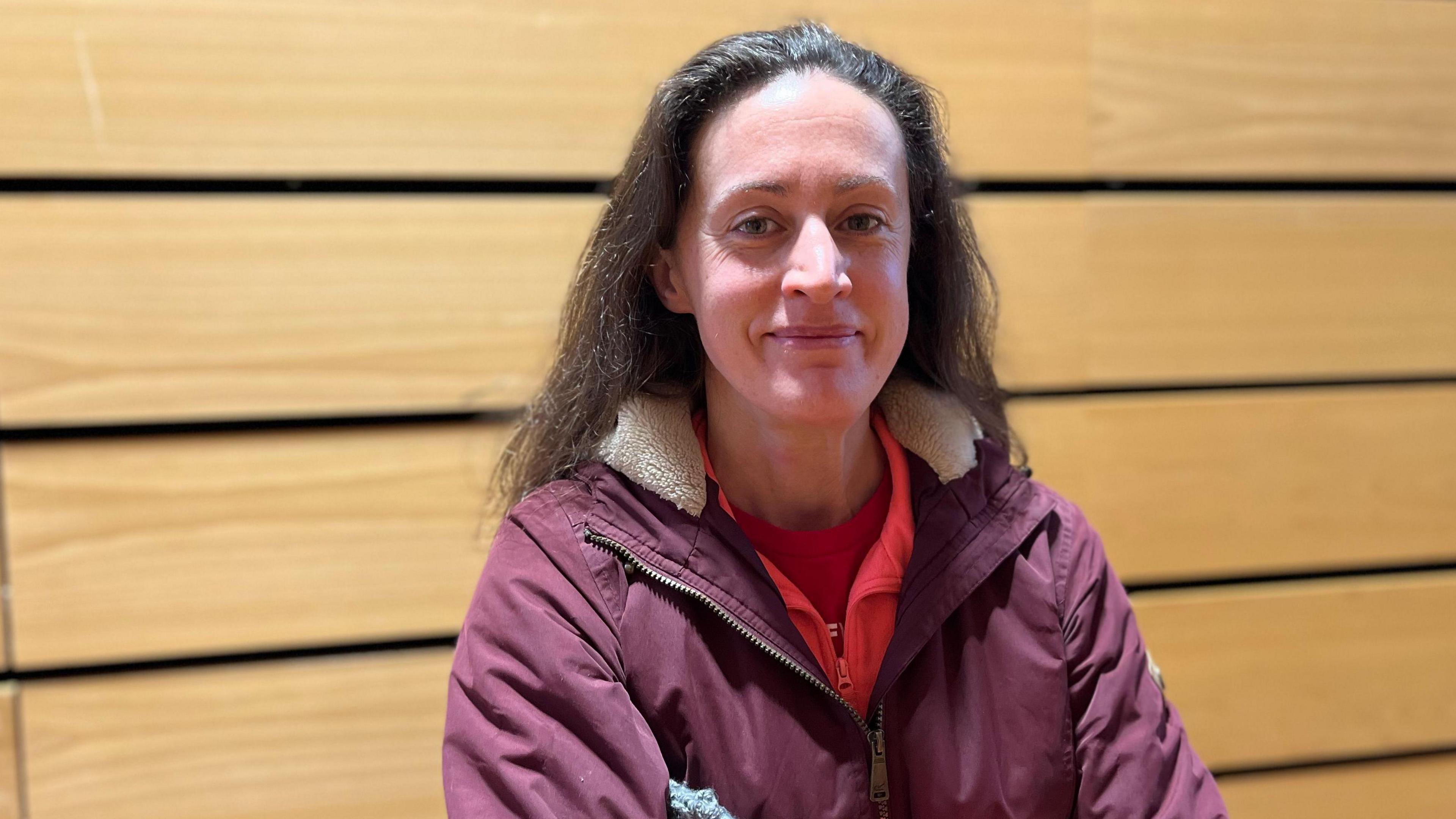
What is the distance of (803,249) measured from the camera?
1.05 metres

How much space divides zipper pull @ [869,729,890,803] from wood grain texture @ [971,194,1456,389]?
895 mm

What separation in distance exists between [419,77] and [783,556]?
1.03 m

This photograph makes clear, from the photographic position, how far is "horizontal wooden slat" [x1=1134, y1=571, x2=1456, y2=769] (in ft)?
6.40

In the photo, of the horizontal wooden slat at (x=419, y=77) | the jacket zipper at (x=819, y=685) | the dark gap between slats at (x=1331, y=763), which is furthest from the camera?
the dark gap between slats at (x=1331, y=763)

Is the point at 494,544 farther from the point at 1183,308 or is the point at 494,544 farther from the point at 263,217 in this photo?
→ the point at 1183,308

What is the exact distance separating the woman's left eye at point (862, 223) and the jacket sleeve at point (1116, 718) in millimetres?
431

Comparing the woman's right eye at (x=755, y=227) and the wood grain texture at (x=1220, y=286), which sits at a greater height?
the woman's right eye at (x=755, y=227)

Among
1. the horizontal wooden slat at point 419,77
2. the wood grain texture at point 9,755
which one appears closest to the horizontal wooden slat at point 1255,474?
the horizontal wooden slat at point 419,77

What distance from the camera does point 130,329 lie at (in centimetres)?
160

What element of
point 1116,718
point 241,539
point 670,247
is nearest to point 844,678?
point 1116,718

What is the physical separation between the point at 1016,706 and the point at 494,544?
0.60 metres

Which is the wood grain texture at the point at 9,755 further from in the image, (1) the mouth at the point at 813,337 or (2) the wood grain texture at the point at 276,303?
(1) the mouth at the point at 813,337

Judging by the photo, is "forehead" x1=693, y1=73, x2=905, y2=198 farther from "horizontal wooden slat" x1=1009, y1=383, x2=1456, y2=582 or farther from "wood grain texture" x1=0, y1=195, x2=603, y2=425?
"horizontal wooden slat" x1=1009, y1=383, x2=1456, y2=582

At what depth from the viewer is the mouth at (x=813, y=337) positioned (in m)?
1.05
